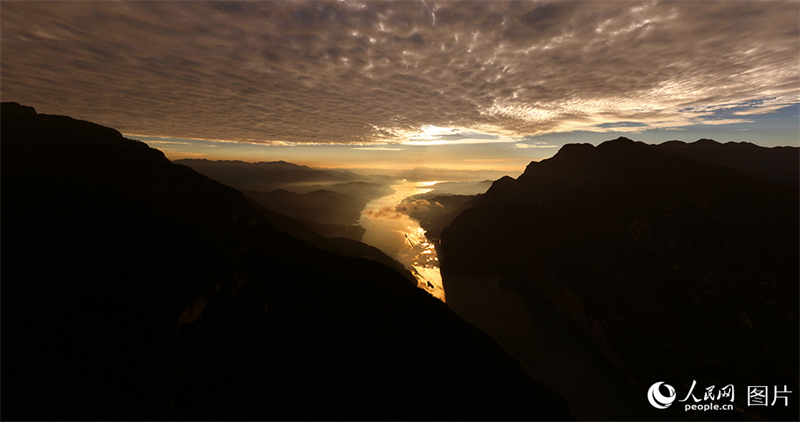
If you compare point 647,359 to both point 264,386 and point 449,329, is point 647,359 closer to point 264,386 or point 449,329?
point 449,329

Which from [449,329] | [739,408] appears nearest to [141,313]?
[449,329]

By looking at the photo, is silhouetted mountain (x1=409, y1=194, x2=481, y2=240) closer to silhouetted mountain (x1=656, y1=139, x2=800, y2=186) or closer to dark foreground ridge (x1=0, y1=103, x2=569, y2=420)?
silhouetted mountain (x1=656, y1=139, x2=800, y2=186)

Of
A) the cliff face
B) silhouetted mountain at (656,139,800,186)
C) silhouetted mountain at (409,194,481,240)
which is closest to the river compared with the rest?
the cliff face

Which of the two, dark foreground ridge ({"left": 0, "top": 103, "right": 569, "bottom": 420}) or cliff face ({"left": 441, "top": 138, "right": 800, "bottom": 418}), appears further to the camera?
cliff face ({"left": 441, "top": 138, "right": 800, "bottom": 418})

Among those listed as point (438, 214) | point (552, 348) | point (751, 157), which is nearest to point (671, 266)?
point (552, 348)

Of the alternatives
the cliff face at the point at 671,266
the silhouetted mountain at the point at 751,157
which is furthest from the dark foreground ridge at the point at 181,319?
the silhouetted mountain at the point at 751,157

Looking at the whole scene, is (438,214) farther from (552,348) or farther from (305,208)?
(552,348)
